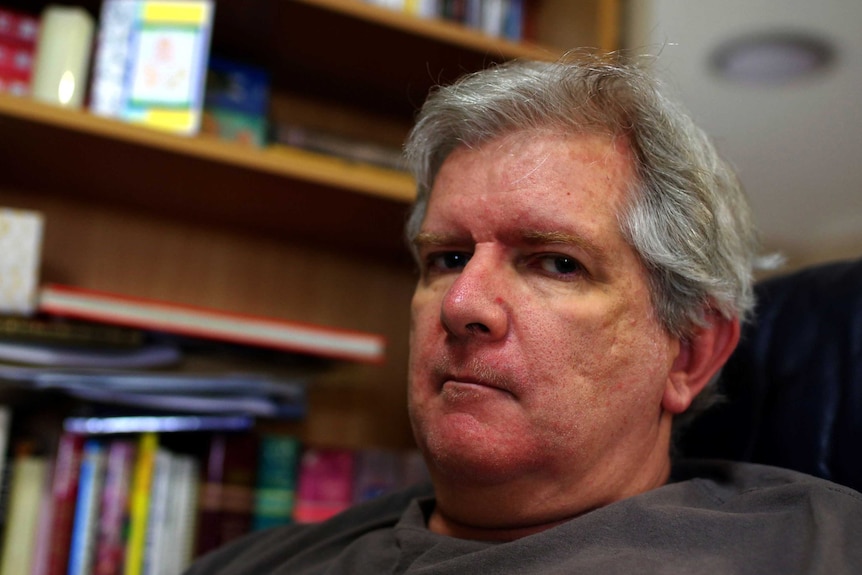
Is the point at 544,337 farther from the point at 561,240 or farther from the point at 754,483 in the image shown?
the point at 754,483

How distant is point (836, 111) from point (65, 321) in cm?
263

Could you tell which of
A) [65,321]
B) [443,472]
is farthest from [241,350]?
[443,472]

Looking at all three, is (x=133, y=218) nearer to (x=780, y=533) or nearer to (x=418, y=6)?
(x=418, y=6)

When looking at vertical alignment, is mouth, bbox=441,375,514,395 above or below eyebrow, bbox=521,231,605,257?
below

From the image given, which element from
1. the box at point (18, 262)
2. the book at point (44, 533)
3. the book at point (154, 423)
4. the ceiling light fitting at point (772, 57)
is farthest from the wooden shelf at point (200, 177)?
the ceiling light fitting at point (772, 57)

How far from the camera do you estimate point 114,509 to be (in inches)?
47.7

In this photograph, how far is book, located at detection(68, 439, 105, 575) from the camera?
3.89 ft

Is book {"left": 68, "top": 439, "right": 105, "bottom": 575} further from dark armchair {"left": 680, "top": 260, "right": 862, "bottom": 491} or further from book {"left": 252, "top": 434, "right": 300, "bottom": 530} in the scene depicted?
dark armchair {"left": 680, "top": 260, "right": 862, "bottom": 491}

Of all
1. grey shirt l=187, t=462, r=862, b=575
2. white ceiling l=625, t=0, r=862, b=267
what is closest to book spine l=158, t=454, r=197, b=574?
grey shirt l=187, t=462, r=862, b=575

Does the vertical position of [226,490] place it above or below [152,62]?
below

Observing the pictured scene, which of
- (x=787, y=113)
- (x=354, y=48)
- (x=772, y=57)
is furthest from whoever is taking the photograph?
(x=787, y=113)

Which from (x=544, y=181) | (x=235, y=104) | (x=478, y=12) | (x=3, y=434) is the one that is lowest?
(x=3, y=434)

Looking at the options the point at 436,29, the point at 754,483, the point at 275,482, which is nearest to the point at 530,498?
the point at 754,483

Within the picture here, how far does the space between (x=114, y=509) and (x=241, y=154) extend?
58 cm
